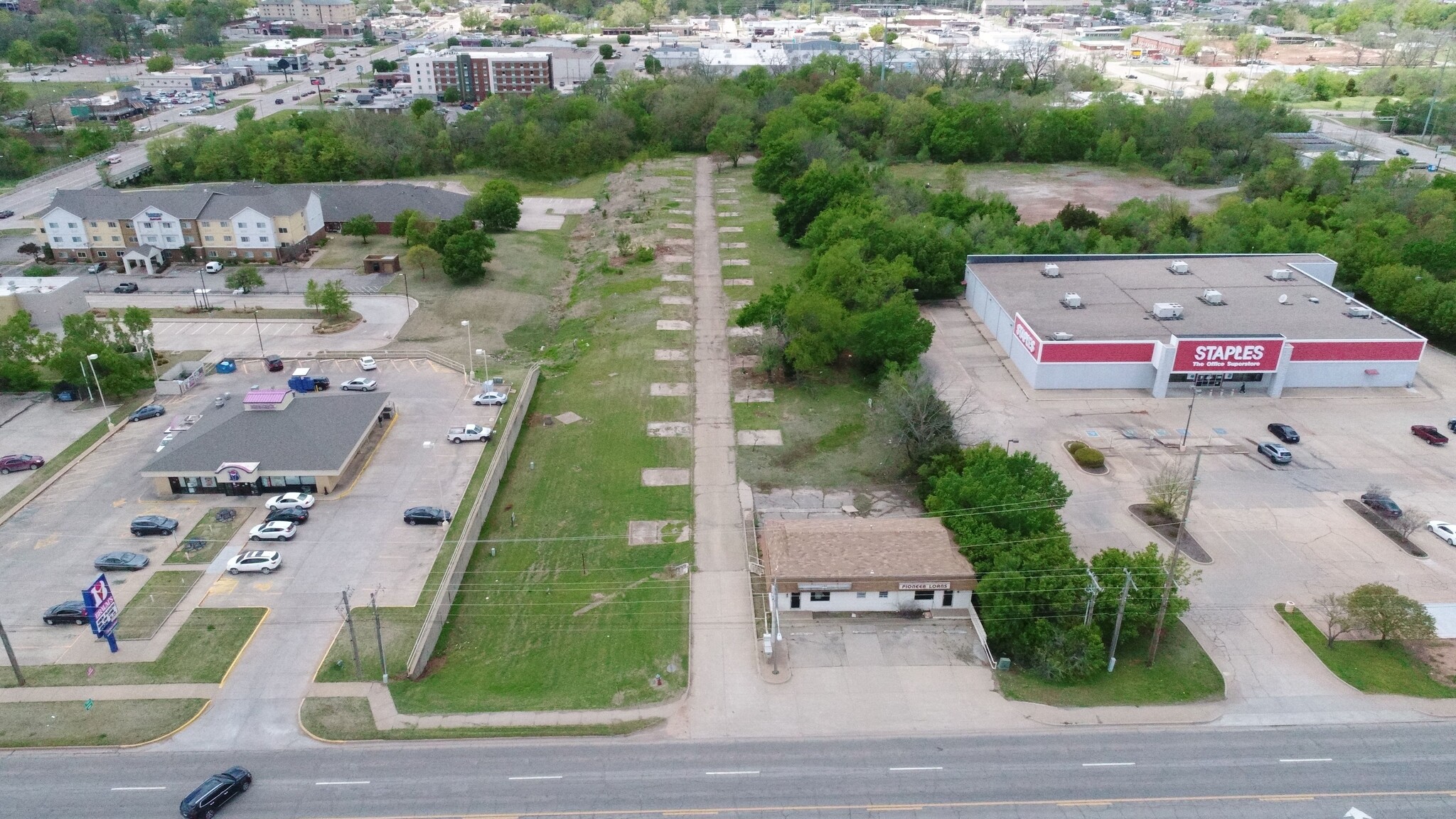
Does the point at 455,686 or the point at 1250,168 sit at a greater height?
the point at 1250,168

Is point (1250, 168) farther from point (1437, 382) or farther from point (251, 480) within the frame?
point (251, 480)

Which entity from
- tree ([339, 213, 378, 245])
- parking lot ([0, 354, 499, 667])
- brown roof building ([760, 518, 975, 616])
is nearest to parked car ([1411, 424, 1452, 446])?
brown roof building ([760, 518, 975, 616])

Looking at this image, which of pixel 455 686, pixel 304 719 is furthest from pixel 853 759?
pixel 304 719

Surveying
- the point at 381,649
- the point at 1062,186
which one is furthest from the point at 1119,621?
the point at 1062,186

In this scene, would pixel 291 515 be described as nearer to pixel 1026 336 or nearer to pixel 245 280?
pixel 245 280

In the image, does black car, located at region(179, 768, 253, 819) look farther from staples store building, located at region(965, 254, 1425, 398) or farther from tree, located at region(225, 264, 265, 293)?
tree, located at region(225, 264, 265, 293)
